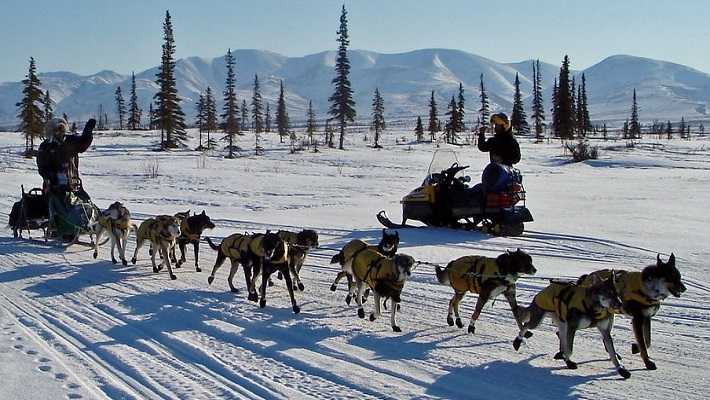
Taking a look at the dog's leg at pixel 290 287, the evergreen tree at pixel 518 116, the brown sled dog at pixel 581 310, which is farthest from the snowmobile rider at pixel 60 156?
the evergreen tree at pixel 518 116

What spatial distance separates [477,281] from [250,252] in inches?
127

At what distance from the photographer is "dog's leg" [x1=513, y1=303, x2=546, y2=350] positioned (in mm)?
6668

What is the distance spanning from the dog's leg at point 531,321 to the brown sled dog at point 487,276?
24cm

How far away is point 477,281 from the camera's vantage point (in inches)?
294

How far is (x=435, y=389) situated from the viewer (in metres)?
5.84

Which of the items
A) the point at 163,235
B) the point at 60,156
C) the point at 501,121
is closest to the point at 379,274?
the point at 163,235

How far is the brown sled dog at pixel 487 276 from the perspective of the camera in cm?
720

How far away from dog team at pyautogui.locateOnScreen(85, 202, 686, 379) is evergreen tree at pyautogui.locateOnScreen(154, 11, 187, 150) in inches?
1615

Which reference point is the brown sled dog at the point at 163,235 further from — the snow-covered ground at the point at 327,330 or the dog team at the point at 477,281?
the snow-covered ground at the point at 327,330

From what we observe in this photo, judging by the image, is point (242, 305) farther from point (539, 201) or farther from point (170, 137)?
point (170, 137)

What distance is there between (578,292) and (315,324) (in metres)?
3.01

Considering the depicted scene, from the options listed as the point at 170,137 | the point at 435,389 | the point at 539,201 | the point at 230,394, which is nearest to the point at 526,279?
the point at 435,389

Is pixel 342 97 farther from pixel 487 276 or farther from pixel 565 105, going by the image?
pixel 487 276

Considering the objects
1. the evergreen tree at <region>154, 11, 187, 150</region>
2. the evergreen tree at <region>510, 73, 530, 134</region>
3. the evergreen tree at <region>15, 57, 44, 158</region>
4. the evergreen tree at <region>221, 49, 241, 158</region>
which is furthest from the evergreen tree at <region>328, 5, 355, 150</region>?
the evergreen tree at <region>15, 57, 44, 158</region>
